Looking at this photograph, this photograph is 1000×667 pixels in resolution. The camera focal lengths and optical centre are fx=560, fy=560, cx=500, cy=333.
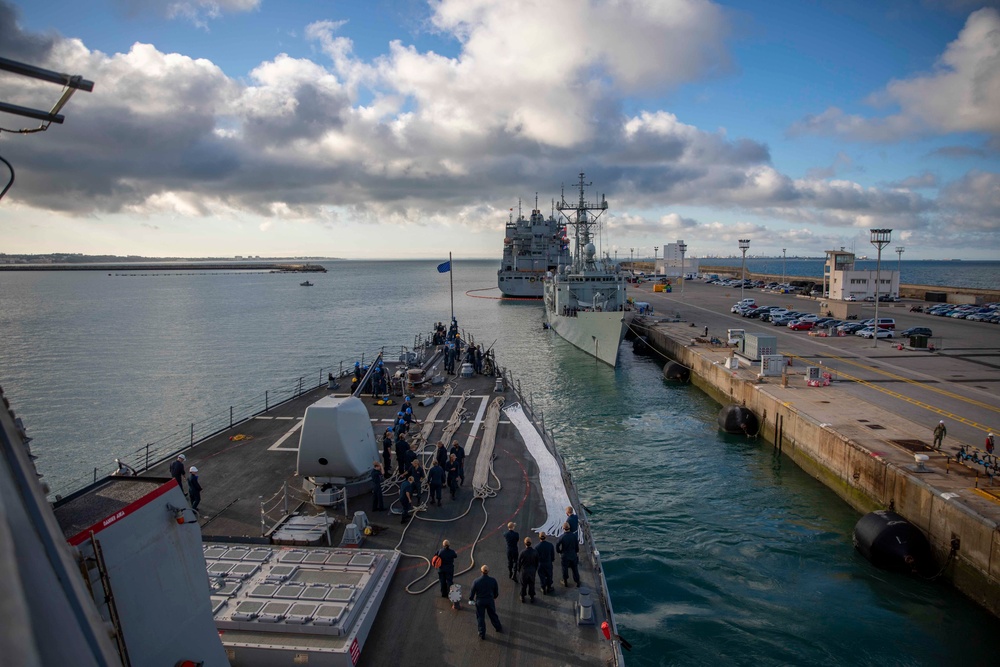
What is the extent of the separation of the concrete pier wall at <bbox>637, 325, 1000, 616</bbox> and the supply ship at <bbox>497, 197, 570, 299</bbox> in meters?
83.0

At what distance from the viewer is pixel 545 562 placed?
9.96 m

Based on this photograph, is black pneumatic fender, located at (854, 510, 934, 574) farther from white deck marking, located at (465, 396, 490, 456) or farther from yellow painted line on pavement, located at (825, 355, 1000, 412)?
yellow painted line on pavement, located at (825, 355, 1000, 412)

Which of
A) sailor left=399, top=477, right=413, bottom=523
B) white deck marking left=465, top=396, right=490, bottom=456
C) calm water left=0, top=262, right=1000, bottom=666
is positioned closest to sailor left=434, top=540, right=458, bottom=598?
sailor left=399, top=477, right=413, bottom=523

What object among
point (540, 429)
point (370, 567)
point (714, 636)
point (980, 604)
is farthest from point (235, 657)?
point (980, 604)

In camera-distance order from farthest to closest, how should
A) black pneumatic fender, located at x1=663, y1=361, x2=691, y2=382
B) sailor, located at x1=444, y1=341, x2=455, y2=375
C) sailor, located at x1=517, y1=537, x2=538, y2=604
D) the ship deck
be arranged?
1. black pneumatic fender, located at x1=663, y1=361, x2=691, y2=382
2. sailor, located at x1=444, y1=341, x2=455, y2=375
3. sailor, located at x1=517, y1=537, x2=538, y2=604
4. the ship deck

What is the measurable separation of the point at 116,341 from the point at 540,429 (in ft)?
→ 194

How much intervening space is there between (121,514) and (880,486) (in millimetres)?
19841

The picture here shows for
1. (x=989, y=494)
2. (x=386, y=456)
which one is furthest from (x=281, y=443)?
(x=989, y=494)

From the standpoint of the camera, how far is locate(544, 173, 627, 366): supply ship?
149ft

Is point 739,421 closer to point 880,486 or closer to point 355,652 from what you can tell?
point 880,486

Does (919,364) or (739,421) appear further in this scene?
(919,364)

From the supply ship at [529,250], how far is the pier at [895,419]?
66.8 meters

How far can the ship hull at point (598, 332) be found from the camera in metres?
44.3

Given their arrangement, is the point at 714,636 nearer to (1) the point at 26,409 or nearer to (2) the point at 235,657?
(2) the point at 235,657
